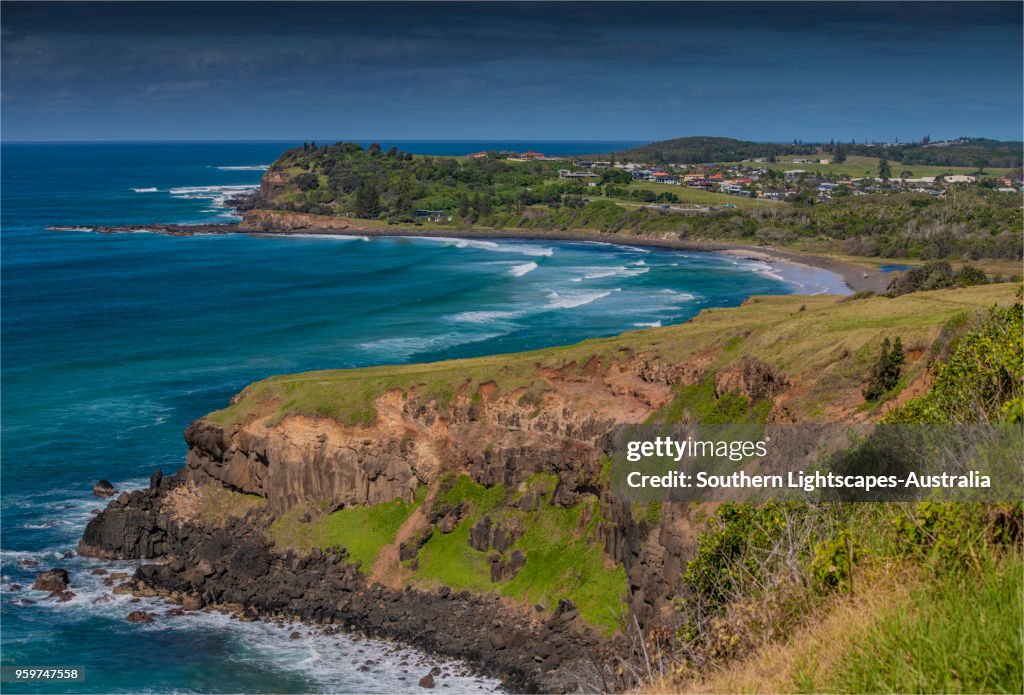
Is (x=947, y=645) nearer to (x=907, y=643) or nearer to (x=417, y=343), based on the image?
(x=907, y=643)

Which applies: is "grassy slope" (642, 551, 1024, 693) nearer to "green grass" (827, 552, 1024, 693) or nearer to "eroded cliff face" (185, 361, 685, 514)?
"green grass" (827, 552, 1024, 693)

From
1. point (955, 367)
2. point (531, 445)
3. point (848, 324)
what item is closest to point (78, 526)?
point (531, 445)

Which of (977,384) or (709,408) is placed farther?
(709,408)

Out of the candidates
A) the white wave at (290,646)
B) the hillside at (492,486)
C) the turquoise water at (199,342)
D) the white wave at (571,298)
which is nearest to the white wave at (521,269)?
the turquoise water at (199,342)

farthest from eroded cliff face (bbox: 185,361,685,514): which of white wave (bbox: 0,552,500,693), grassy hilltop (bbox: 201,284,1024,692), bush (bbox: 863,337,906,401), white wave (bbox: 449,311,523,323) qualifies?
white wave (bbox: 449,311,523,323)

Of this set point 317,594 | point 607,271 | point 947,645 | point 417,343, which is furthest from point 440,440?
point 607,271

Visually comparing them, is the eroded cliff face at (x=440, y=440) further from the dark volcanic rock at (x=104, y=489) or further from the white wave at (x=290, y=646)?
the dark volcanic rock at (x=104, y=489)
